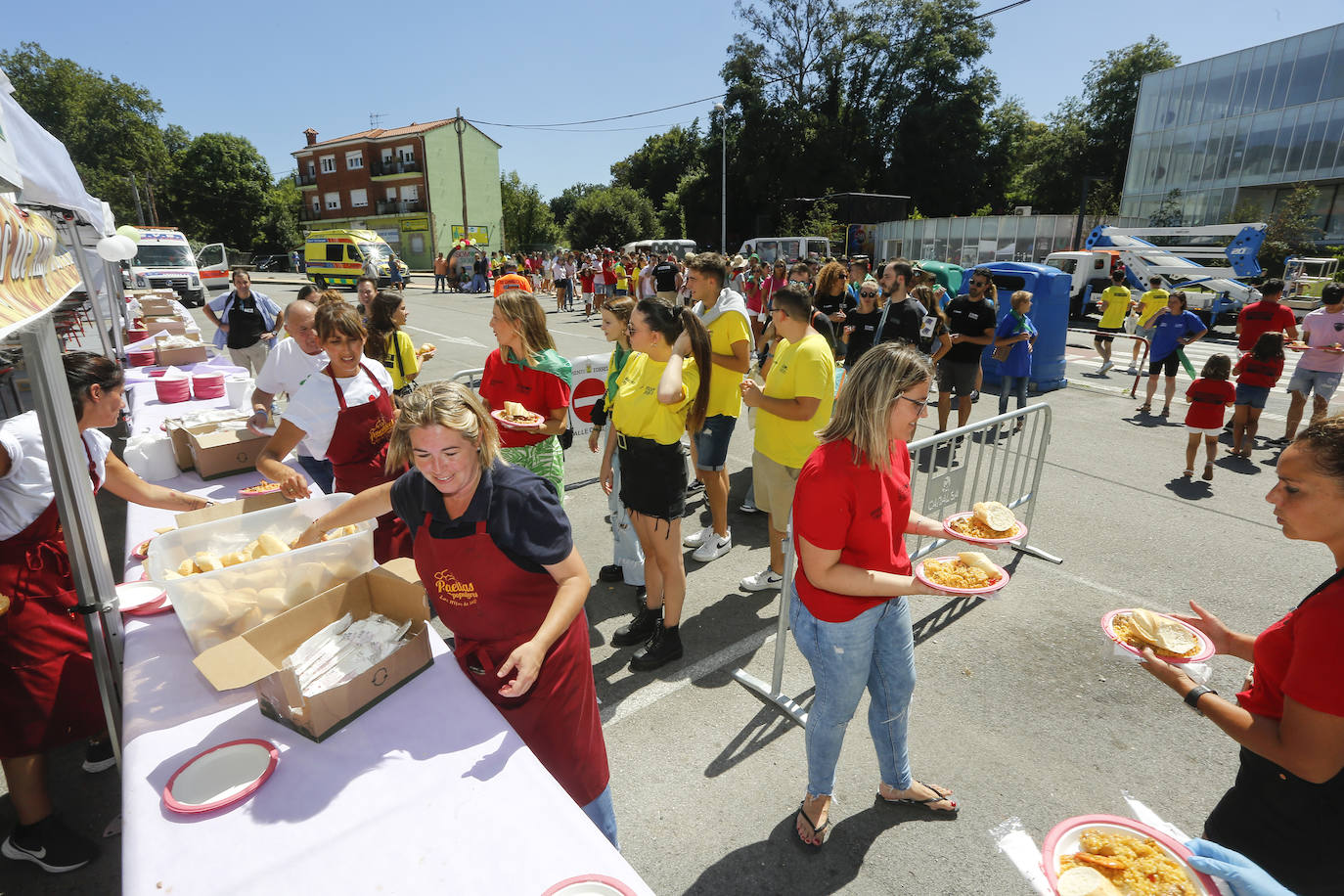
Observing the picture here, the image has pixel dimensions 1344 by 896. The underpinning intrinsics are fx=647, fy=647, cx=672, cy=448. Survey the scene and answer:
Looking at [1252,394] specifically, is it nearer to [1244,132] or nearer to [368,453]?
[368,453]

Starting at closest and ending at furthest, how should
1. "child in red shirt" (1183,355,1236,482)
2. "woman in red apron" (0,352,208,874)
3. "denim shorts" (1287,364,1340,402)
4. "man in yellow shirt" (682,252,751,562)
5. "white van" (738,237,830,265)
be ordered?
"woman in red apron" (0,352,208,874), "man in yellow shirt" (682,252,751,562), "child in red shirt" (1183,355,1236,482), "denim shorts" (1287,364,1340,402), "white van" (738,237,830,265)

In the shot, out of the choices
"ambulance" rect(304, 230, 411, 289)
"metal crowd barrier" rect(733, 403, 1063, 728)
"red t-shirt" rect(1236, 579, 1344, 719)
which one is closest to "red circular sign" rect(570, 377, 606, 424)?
"metal crowd barrier" rect(733, 403, 1063, 728)

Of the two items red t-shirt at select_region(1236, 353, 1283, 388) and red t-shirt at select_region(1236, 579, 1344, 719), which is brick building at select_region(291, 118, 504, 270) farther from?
red t-shirt at select_region(1236, 579, 1344, 719)

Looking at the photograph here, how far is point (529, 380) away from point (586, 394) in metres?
3.09

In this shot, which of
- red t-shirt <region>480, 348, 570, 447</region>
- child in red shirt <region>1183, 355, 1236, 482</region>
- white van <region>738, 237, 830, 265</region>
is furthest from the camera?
white van <region>738, 237, 830, 265</region>

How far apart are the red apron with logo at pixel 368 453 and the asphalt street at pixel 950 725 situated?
1.45 meters

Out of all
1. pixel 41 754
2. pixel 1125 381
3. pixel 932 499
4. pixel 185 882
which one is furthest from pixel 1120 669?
pixel 1125 381

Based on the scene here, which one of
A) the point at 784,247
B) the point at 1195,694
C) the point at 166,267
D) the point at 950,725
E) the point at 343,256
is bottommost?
the point at 950,725

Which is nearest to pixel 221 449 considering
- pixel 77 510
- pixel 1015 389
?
pixel 77 510

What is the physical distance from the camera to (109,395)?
3.13 metres

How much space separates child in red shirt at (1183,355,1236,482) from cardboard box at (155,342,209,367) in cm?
1136

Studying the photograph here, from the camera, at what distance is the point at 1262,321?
826cm

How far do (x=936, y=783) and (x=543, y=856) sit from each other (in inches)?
89.6

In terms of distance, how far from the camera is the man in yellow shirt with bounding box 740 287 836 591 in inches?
161
